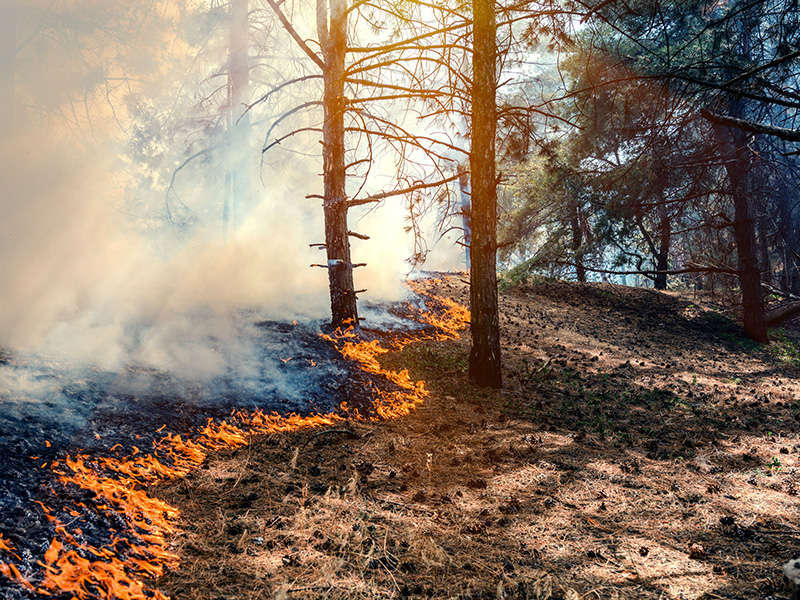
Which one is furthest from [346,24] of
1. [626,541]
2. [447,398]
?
[626,541]

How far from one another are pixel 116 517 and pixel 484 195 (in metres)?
5.60

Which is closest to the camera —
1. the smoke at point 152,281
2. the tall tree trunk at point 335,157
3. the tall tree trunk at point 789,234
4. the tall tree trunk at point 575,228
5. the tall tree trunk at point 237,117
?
the smoke at point 152,281

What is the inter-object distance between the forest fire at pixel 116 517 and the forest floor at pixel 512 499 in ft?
0.48

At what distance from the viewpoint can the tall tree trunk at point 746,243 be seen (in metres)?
12.0

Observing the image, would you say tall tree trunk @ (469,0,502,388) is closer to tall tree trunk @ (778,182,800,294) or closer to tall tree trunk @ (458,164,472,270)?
tall tree trunk @ (458,164,472,270)

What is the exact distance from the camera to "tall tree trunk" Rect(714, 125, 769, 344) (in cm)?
Answer: 1203

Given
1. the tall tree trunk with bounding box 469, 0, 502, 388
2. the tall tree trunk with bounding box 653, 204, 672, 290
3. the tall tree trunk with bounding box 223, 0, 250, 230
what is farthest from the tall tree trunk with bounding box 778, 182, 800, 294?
the tall tree trunk with bounding box 223, 0, 250, 230

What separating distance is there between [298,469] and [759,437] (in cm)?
552

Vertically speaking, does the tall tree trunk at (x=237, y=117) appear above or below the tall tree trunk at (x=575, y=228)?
above

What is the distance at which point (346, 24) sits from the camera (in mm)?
7785

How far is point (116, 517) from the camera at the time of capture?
9.79 ft

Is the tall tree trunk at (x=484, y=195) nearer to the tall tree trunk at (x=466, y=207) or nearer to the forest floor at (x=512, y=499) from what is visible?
the tall tree trunk at (x=466, y=207)

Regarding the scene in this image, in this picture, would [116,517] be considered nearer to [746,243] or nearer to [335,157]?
[335,157]

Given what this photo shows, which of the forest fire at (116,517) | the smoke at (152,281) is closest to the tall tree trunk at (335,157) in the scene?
the smoke at (152,281)
